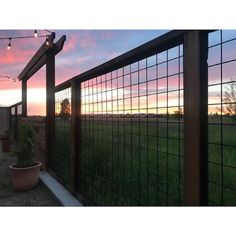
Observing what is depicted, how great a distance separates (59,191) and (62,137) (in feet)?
2.82

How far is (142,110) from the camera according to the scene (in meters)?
1.73

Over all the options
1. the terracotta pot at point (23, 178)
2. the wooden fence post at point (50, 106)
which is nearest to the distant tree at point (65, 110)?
the wooden fence post at point (50, 106)

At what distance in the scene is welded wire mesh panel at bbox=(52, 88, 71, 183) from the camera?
3.29 m

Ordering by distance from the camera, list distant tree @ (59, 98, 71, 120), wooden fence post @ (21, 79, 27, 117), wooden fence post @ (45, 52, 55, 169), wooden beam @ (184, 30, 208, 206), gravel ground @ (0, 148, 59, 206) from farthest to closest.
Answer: wooden fence post @ (21, 79, 27, 117) < wooden fence post @ (45, 52, 55, 169) < distant tree @ (59, 98, 71, 120) < gravel ground @ (0, 148, 59, 206) < wooden beam @ (184, 30, 208, 206)

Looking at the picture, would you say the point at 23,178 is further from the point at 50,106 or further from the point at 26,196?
the point at 50,106

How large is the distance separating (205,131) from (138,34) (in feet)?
8.44

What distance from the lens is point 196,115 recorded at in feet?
3.70

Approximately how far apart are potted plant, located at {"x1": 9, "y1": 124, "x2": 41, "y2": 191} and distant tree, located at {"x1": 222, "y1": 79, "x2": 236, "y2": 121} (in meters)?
2.94

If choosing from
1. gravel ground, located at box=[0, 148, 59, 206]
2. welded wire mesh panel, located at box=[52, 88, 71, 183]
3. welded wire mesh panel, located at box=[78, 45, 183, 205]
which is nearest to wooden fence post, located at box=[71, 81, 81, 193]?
welded wire mesh panel, located at box=[78, 45, 183, 205]

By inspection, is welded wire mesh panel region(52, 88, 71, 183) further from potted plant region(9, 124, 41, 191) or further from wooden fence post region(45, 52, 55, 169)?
potted plant region(9, 124, 41, 191)

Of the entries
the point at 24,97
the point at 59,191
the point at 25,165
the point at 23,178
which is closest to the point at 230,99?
the point at 59,191

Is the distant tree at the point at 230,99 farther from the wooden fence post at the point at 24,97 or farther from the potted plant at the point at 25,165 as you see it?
the wooden fence post at the point at 24,97
